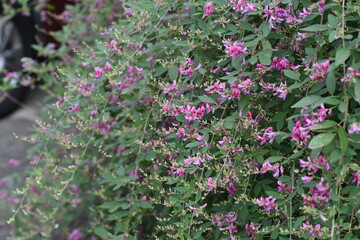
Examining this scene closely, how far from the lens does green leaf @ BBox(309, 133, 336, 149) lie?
1.32m

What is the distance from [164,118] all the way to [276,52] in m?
0.66

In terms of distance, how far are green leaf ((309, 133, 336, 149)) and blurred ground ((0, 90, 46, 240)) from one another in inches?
119

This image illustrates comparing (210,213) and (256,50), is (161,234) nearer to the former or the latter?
(210,213)

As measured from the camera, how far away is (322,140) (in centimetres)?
133

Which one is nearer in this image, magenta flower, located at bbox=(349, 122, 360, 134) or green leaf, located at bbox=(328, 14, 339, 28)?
magenta flower, located at bbox=(349, 122, 360, 134)

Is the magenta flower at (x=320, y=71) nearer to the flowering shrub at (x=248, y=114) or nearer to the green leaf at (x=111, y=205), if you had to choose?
the flowering shrub at (x=248, y=114)

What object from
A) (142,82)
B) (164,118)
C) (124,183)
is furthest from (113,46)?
(124,183)

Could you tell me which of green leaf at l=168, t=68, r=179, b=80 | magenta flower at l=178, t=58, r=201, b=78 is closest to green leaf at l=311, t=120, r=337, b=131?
magenta flower at l=178, t=58, r=201, b=78

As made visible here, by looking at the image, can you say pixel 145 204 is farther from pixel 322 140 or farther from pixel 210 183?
pixel 322 140

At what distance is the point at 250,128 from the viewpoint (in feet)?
5.64

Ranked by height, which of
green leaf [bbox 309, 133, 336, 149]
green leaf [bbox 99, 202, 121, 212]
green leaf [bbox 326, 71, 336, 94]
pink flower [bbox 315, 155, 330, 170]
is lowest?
green leaf [bbox 99, 202, 121, 212]

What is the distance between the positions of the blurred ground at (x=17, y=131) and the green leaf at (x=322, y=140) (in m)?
3.02

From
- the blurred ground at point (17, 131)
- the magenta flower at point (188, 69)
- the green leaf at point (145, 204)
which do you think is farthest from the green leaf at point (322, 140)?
the blurred ground at point (17, 131)

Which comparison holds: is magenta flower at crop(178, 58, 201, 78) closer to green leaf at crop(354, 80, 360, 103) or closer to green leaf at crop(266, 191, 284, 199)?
green leaf at crop(266, 191, 284, 199)
